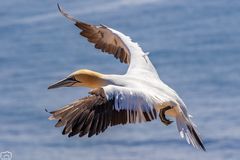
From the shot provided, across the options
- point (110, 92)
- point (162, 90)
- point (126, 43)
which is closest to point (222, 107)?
point (126, 43)

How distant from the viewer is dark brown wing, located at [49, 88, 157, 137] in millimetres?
8883

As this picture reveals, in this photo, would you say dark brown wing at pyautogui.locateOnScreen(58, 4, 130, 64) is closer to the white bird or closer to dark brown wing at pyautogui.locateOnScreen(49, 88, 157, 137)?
the white bird

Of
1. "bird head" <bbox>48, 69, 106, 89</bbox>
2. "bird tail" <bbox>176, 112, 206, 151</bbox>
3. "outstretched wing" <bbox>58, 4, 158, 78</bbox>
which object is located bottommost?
"bird tail" <bbox>176, 112, 206, 151</bbox>

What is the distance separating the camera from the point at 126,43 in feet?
34.7

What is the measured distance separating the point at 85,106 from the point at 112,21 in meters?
4.69

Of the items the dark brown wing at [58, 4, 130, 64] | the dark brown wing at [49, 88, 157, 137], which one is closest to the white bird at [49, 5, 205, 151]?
the dark brown wing at [49, 88, 157, 137]

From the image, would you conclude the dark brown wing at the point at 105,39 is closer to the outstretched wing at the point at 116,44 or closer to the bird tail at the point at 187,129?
the outstretched wing at the point at 116,44

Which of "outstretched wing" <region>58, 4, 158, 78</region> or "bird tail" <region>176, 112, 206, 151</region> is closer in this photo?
"bird tail" <region>176, 112, 206, 151</region>

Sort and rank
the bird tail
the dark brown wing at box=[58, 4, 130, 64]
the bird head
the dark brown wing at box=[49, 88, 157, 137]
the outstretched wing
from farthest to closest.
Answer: the dark brown wing at box=[58, 4, 130, 64], the outstretched wing, the bird head, the bird tail, the dark brown wing at box=[49, 88, 157, 137]

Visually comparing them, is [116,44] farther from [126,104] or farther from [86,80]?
[126,104]

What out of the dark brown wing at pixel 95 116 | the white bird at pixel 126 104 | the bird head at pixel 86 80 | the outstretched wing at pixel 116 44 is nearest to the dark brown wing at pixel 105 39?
the outstretched wing at pixel 116 44

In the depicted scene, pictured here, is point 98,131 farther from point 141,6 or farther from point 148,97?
Answer: point 141,6

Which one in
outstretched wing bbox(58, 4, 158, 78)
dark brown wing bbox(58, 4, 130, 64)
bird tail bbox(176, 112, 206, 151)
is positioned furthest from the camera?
dark brown wing bbox(58, 4, 130, 64)

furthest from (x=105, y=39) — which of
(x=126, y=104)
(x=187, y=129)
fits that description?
(x=126, y=104)
